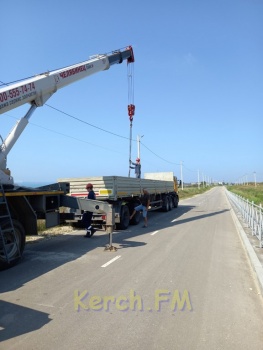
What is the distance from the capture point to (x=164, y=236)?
1270 cm

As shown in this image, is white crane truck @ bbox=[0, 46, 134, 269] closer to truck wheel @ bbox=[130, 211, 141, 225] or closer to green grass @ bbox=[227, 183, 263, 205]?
truck wheel @ bbox=[130, 211, 141, 225]

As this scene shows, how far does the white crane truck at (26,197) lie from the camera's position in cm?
809

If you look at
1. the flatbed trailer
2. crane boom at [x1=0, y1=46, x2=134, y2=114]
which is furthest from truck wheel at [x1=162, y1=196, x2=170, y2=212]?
the flatbed trailer

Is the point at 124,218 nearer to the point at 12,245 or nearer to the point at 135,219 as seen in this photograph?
the point at 135,219

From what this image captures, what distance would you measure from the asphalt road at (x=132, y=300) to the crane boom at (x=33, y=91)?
305cm

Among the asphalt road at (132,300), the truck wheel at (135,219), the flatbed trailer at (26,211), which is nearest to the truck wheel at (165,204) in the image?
the truck wheel at (135,219)

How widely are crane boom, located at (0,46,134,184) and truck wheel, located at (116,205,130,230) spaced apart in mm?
5717

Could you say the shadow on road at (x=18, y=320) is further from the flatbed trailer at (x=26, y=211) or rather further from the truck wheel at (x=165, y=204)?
the truck wheel at (x=165, y=204)

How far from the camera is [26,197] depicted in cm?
898

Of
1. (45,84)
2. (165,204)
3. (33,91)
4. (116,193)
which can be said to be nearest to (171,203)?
(165,204)

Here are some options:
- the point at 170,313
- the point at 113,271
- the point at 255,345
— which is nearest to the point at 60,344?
the point at 170,313

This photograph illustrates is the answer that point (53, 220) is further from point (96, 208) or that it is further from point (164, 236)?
point (164, 236)

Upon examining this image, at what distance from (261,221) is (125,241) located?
4.33 metres

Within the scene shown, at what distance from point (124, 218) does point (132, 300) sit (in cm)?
923
